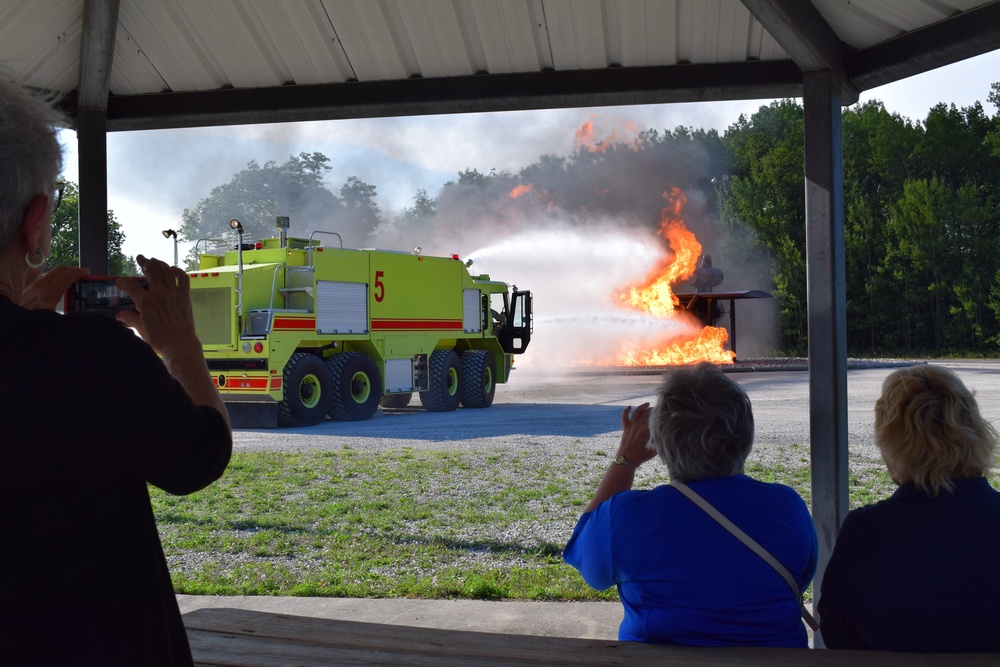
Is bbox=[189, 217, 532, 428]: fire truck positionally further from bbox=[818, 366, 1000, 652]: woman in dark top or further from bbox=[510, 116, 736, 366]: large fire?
bbox=[510, 116, 736, 366]: large fire

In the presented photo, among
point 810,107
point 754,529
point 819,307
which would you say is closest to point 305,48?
point 810,107

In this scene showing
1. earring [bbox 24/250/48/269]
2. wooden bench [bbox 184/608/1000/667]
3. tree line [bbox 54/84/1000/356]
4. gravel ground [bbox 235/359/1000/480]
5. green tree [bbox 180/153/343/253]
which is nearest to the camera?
earring [bbox 24/250/48/269]

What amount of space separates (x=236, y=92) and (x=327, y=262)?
10.0m

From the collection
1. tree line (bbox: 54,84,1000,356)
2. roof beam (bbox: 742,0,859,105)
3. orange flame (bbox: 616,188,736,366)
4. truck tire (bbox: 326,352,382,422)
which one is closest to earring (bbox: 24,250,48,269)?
roof beam (bbox: 742,0,859,105)

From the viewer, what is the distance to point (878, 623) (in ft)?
7.52

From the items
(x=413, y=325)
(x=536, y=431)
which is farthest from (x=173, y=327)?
(x=413, y=325)

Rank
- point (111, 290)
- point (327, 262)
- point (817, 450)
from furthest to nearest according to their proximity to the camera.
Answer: point (327, 262) < point (817, 450) < point (111, 290)

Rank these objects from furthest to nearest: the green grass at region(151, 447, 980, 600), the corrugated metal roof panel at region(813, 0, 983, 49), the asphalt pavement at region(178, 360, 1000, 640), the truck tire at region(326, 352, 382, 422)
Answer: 1. the truck tire at region(326, 352, 382, 422)
2. the green grass at region(151, 447, 980, 600)
3. the asphalt pavement at region(178, 360, 1000, 640)
4. the corrugated metal roof panel at region(813, 0, 983, 49)

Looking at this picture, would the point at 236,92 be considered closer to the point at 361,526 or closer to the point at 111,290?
the point at 111,290

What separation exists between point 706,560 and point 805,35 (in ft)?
7.46

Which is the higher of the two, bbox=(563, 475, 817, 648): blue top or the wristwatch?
the wristwatch

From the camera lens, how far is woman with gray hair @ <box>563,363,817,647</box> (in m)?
2.25

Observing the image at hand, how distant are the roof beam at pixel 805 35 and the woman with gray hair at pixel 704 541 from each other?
168 centimetres

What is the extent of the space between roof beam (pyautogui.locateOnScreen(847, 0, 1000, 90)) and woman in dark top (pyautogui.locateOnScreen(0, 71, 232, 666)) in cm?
330
